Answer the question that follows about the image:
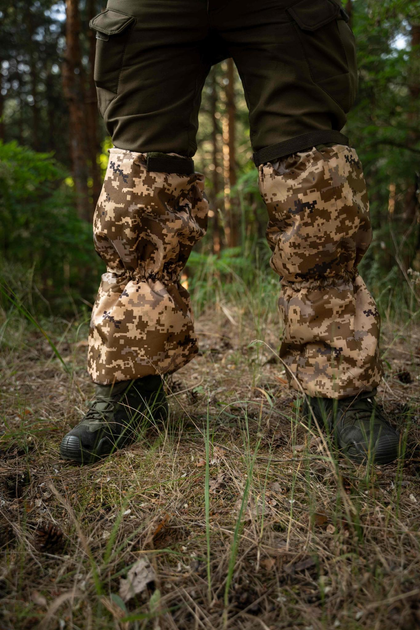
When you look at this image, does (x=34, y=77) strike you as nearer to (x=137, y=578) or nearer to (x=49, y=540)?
(x=49, y=540)

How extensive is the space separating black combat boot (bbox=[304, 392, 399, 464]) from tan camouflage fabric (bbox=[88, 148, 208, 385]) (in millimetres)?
516

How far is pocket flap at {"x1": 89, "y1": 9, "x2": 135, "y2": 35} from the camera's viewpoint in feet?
3.96

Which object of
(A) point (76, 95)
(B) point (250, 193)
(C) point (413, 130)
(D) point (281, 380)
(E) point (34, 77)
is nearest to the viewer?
(D) point (281, 380)

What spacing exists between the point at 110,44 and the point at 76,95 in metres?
5.25

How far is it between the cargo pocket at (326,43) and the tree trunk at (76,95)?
14.7 feet

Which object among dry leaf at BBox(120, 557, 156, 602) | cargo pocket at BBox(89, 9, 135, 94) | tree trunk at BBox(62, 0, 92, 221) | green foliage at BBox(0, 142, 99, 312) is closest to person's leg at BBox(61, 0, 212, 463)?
cargo pocket at BBox(89, 9, 135, 94)

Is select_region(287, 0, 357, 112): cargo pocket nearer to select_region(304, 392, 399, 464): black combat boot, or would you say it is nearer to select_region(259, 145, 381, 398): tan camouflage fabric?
select_region(259, 145, 381, 398): tan camouflage fabric

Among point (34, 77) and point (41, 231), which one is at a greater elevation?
point (34, 77)

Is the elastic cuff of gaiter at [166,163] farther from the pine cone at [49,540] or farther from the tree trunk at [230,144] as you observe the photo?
the tree trunk at [230,144]

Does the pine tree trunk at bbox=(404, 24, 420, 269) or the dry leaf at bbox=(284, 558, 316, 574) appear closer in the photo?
the dry leaf at bbox=(284, 558, 316, 574)

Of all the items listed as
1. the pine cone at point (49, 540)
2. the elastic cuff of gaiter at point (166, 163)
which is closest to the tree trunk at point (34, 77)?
the elastic cuff of gaiter at point (166, 163)

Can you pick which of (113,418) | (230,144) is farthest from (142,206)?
(230,144)

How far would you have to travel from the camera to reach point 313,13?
117cm

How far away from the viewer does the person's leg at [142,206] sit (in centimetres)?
124
